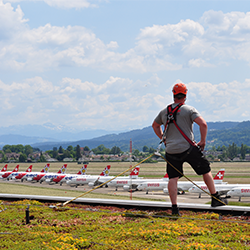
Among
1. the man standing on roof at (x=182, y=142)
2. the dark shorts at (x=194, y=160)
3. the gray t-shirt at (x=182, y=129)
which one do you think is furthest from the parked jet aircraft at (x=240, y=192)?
the gray t-shirt at (x=182, y=129)

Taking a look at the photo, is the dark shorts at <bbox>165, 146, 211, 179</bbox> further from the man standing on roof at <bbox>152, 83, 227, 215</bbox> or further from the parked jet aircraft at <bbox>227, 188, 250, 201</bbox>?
the parked jet aircraft at <bbox>227, 188, 250, 201</bbox>

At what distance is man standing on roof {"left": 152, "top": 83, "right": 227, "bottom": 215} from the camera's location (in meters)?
5.31

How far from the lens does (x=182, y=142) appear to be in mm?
5367

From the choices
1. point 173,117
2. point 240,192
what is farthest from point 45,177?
point 173,117

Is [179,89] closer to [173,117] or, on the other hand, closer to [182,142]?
[173,117]

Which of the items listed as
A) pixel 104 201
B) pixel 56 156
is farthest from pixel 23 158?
pixel 104 201

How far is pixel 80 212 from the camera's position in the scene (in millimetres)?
6215

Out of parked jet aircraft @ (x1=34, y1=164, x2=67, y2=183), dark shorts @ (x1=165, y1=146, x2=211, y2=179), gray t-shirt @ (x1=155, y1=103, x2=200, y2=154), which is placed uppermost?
gray t-shirt @ (x1=155, y1=103, x2=200, y2=154)

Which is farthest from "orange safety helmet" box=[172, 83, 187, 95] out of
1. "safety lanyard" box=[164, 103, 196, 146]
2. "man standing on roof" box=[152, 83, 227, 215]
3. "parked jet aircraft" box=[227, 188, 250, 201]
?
"parked jet aircraft" box=[227, 188, 250, 201]

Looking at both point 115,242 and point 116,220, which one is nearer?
point 115,242

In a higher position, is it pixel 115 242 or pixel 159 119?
pixel 159 119

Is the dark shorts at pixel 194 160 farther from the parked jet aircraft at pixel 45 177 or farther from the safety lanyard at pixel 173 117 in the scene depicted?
the parked jet aircraft at pixel 45 177

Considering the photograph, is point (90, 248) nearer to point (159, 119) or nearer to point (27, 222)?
point (27, 222)

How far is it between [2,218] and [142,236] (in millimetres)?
3220
